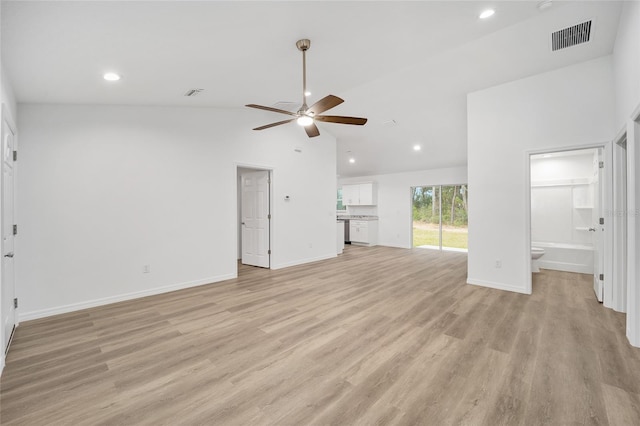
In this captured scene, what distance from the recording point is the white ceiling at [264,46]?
2.10 metres

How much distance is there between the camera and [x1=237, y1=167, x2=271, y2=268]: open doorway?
5.71 m

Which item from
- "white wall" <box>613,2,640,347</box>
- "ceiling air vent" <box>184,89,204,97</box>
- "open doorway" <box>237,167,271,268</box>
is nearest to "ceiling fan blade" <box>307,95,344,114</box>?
"ceiling air vent" <box>184,89,204,97</box>

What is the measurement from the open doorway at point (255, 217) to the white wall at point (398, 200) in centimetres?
481

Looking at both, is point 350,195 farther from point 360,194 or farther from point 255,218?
point 255,218

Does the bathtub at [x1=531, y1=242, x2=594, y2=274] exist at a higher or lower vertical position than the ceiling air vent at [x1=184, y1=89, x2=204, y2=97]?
lower

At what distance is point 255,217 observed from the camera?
595 cm

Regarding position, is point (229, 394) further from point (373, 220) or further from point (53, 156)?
point (373, 220)

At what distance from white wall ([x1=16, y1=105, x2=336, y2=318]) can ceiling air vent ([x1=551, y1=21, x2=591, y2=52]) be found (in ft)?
14.5

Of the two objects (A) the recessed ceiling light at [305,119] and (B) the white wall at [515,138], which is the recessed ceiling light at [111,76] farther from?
(B) the white wall at [515,138]

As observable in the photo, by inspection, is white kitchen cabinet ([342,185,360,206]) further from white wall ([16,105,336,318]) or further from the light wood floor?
the light wood floor

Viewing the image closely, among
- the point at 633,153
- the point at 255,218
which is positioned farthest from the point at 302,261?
the point at 633,153

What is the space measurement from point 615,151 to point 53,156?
6784 millimetres

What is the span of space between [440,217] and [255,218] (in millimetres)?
5485

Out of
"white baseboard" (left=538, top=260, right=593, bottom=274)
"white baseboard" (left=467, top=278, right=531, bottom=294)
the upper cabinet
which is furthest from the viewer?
the upper cabinet
